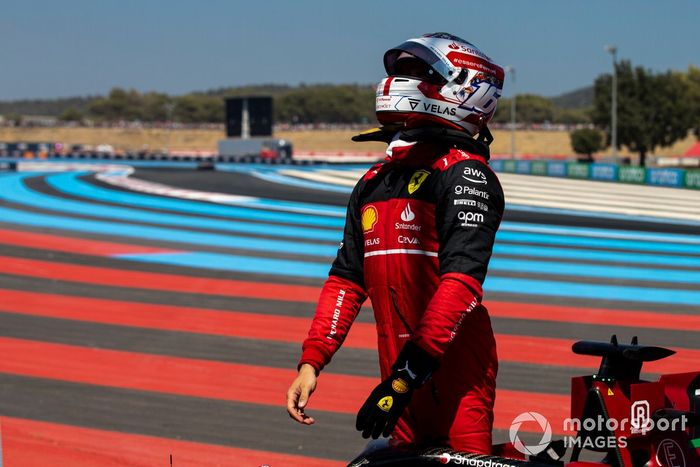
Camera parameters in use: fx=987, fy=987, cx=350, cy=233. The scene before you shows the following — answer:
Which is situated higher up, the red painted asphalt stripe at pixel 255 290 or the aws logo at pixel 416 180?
the aws logo at pixel 416 180

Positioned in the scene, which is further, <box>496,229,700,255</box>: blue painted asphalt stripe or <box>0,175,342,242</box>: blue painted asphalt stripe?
<box>0,175,342,242</box>: blue painted asphalt stripe

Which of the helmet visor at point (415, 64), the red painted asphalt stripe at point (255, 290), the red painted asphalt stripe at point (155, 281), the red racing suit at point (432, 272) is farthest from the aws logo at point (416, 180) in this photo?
the red painted asphalt stripe at point (155, 281)

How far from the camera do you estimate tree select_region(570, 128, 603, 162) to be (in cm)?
8600

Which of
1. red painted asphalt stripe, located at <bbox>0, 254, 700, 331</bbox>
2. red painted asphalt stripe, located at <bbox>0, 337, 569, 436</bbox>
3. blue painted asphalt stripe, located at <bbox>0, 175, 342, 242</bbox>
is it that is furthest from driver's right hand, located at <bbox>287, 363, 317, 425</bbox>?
blue painted asphalt stripe, located at <bbox>0, 175, 342, 242</bbox>

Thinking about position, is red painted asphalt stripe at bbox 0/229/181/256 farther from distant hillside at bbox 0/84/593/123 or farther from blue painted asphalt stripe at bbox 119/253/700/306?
distant hillside at bbox 0/84/593/123

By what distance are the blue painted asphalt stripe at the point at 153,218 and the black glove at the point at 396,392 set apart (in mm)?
18144

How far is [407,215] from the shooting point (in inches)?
122

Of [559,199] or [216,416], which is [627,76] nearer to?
[559,199]

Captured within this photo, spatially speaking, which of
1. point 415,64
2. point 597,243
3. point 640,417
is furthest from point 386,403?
point 597,243

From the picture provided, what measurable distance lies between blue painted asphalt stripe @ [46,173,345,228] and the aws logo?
2070cm

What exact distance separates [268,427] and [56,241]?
13.5 meters

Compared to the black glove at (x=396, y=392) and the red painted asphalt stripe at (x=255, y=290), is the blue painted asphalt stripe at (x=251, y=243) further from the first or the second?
the black glove at (x=396, y=392)

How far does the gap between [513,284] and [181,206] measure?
49.0 feet

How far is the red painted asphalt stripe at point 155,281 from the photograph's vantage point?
47.5 ft
